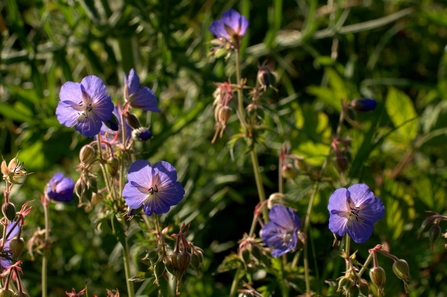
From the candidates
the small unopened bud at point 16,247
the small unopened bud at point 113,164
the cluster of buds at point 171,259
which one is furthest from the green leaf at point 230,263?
the small unopened bud at point 16,247

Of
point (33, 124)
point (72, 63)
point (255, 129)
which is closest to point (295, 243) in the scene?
point (255, 129)

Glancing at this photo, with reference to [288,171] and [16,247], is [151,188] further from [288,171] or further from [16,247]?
[288,171]

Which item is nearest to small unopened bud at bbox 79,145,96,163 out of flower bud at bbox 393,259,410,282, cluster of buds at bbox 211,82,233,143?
cluster of buds at bbox 211,82,233,143

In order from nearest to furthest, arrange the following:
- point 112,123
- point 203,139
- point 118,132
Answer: point 112,123 → point 118,132 → point 203,139

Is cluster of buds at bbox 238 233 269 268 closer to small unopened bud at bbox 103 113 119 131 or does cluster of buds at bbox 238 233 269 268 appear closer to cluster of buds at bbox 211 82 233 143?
cluster of buds at bbox 211 82 233 143

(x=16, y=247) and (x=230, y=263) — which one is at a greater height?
(x=16, y=247)

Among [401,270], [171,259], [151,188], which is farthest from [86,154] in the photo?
[401,270]
